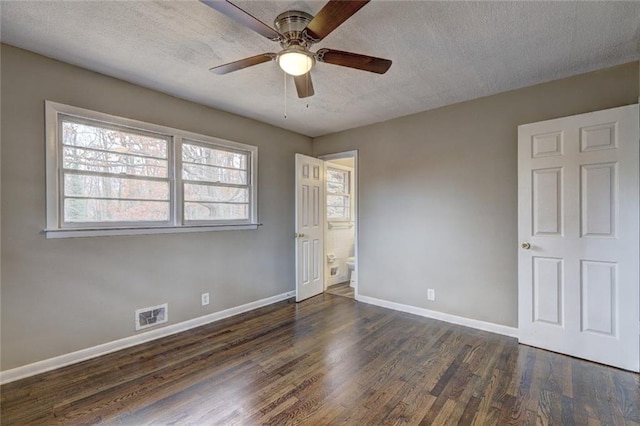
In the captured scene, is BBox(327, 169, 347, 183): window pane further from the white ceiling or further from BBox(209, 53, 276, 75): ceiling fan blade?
BBox(209, 53, 276, 75): ceiling fan blade

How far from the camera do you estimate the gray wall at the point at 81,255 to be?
2.18 metres

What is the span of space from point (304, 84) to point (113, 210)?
2.05 meters

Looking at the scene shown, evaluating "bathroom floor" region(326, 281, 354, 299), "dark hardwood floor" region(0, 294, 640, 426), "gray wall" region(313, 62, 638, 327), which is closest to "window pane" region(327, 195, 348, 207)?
"gray wall" region(313, 62, 638, 327)

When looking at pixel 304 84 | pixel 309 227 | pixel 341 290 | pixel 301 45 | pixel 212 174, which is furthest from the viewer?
pixel 341 290

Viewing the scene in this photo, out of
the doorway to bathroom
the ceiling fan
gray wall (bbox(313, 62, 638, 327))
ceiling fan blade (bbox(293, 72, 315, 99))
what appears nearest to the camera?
the ceiling fan

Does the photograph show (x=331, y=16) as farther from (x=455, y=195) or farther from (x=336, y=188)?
(x=336, y=188)

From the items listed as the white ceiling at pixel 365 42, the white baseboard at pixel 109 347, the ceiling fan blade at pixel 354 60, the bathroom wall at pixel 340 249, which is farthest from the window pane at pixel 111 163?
the bathroom wall at pixel 340 249

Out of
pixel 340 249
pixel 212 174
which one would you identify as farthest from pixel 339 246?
pixel 212 174

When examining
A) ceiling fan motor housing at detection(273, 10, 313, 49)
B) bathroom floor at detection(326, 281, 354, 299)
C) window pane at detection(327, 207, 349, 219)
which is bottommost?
bathroom floor at detection(326, 281, 354, 299)

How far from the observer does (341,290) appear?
15.6 ft

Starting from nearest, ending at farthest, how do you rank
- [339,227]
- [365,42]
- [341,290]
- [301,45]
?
[301,45], [365,42], [341,290], [339,227]

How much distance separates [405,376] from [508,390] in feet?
2.28

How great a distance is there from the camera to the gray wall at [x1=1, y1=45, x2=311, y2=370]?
218 cm

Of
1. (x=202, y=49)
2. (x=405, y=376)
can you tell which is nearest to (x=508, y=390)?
(x=405, y=376)
